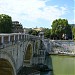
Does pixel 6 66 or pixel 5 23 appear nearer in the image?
pixel 6 66

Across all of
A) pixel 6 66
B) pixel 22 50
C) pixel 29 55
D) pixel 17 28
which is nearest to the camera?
pixel 6 66

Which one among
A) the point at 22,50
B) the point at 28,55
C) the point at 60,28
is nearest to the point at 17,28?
the point at 60,28

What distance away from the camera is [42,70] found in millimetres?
28016

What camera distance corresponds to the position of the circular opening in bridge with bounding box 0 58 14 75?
52.4ft

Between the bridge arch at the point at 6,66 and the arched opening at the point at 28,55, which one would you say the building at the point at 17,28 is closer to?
the arched opening at the point at 28,55

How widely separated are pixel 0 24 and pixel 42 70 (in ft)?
70.7

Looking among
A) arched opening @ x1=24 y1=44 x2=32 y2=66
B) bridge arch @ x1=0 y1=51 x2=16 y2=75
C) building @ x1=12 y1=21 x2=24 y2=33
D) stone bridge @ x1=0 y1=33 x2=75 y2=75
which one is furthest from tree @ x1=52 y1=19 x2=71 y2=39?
bridge arch @ x1=0 y1=51 x2=16 y2=75

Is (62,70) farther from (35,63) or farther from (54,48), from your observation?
(54,48)

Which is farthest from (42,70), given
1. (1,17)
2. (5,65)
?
(1,17)

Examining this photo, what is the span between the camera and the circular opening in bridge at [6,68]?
16.0 meters

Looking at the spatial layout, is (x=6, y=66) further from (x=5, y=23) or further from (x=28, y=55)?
(x=5, y=23)

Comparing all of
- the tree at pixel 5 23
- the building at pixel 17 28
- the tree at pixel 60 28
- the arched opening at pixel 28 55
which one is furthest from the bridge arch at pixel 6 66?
the tree at pixel 60 28

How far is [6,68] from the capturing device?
1681 cm

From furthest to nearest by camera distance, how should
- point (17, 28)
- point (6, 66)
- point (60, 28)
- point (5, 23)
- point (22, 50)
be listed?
1. point (60, 28)
2. point (17, 28)
3. point (5, 23)
4. point (22, 50)
5. point (6, 66)
